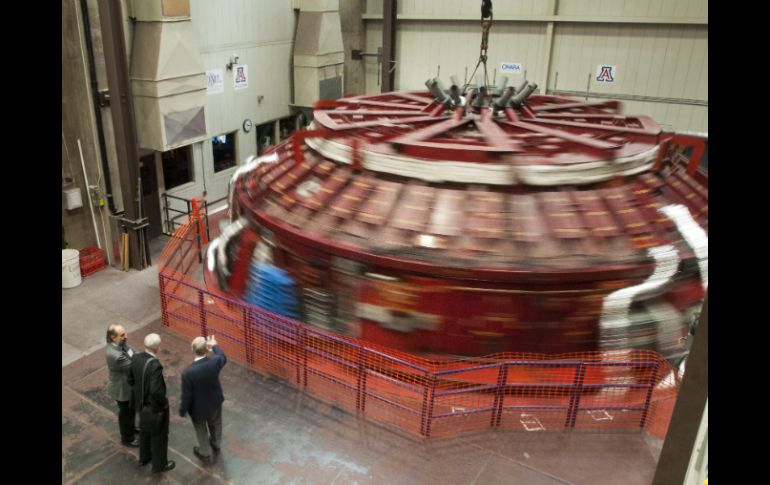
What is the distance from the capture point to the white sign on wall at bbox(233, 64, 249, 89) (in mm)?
16438

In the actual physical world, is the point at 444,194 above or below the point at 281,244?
above

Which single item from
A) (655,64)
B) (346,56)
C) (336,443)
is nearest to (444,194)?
(336,443)

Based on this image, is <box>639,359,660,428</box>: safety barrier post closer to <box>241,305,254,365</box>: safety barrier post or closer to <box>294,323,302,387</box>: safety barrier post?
<box>294,323,302,387</box>: safety barrier post

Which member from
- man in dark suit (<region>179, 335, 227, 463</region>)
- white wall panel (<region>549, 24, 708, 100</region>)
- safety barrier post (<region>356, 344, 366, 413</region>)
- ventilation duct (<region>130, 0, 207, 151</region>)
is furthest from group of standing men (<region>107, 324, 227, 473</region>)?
white wall panel (<region>549, 24, 708, 100</region>)

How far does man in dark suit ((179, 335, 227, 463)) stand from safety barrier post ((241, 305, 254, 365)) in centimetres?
193

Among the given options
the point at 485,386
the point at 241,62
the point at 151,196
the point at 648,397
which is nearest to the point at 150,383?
the point at 485,386

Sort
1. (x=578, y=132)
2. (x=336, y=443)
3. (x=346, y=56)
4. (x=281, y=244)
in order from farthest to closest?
1. (x=346, y=56)
2. (x=578, y=132)
3. (x=281, y=244)
4. (x=336, y=443)

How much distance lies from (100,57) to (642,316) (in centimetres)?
1093

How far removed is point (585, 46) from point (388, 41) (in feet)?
19.1

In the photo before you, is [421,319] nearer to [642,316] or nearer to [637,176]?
[642,316]

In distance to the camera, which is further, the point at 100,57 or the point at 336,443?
the point at 100,57

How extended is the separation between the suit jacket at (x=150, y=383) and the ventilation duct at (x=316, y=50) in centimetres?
1309

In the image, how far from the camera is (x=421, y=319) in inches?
311

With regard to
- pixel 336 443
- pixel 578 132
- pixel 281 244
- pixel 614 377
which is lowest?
pixel 336 443
